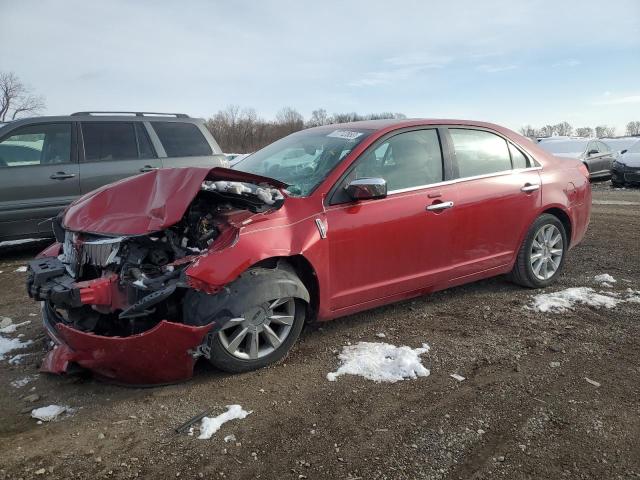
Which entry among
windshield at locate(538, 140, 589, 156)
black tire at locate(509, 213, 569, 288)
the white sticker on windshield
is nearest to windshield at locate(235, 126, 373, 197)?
the white sticker on windshield

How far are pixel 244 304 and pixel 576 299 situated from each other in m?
3.14

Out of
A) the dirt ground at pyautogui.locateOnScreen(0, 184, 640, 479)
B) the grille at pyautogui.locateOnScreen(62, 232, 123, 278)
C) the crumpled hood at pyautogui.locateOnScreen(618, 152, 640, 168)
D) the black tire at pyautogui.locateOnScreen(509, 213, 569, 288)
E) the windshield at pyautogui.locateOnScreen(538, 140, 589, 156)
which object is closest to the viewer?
the dirt ground at pyautogui.locateOnScreen(0, 184, 640, 479)

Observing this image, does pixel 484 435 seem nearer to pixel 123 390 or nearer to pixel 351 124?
pixel 123 390

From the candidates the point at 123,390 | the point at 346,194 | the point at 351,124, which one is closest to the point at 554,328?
the point at 346,194

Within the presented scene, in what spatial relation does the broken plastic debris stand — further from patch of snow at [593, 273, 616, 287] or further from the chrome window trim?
patch of snow at [593, 273, 616, 287]

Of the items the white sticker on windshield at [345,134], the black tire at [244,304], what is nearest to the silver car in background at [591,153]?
the white sticker on windshield at [345,134]

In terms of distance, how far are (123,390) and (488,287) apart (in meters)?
3.43

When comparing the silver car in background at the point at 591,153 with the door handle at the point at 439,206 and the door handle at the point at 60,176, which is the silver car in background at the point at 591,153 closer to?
the door handle at the point at 439,206

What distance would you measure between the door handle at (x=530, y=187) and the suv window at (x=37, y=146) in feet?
17.9

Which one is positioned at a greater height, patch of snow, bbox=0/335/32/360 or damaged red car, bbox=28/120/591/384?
damaged red car, bbox=28/120/591/384

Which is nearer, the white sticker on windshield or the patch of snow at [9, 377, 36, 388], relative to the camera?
the patch of snow at [9, 377, 36, 388]

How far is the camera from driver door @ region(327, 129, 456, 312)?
346 cm

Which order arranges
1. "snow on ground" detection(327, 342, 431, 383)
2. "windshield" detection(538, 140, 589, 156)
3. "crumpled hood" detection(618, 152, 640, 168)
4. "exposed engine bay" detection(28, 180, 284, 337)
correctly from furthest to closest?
"windshield" detection(538, 140, 589, 156), "crumpled hood" detection(618, 152, 640, 168), "snow on ground" detection(327, 342, 431, 383), "exposed engine bay" detection(28, 180, 284, 337)

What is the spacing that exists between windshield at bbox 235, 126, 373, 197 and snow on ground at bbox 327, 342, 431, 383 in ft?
3.84
